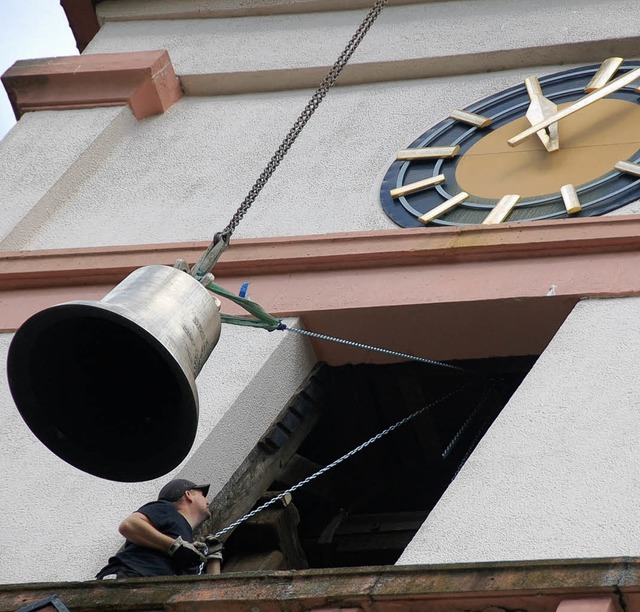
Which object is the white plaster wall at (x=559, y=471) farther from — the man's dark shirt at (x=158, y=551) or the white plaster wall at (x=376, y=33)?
the white plaster wall at (x=376, y=33)

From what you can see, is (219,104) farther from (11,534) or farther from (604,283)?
(11,534)

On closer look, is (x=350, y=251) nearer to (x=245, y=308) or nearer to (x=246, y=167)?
(x=246, y=167)

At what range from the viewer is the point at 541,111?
6.61 m

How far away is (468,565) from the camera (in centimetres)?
340

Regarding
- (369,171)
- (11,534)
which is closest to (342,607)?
(11,534)

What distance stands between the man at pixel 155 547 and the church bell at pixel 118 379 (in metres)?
0.51

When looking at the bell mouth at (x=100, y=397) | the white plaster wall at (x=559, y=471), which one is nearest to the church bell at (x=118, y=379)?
the bell mouth at (x=100, y=397)

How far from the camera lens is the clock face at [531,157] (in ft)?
19.9

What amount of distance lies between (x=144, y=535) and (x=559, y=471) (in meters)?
1.20

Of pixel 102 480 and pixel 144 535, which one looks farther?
pixel 102 480

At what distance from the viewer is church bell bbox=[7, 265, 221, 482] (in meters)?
3.63

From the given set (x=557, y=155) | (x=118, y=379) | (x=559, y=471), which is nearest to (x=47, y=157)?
(x=557, y=155)

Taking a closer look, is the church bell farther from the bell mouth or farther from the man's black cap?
the man's black cap

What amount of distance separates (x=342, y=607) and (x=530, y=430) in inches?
52.4
